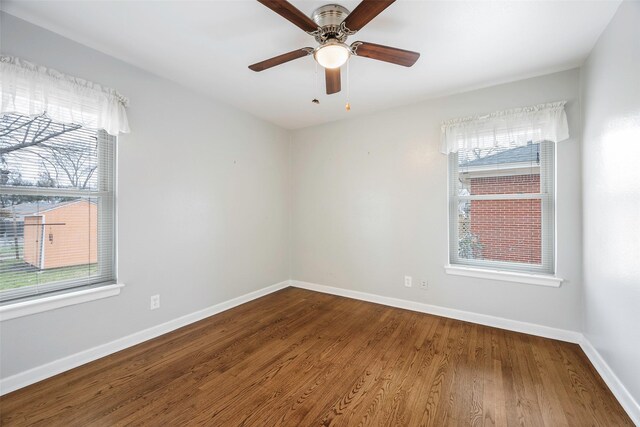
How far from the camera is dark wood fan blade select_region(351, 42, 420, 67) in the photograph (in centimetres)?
176

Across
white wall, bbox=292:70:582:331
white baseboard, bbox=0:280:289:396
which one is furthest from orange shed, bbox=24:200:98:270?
white wall, bbox=292:70:582:331

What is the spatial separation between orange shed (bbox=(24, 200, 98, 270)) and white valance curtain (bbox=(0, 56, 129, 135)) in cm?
67

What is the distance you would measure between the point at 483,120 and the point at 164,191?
338 cm

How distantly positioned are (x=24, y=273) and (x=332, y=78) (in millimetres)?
2691

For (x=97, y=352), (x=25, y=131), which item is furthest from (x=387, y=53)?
(x=97, y=352)

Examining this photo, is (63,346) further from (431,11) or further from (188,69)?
(431,11)

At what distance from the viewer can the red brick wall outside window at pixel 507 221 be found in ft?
8.83

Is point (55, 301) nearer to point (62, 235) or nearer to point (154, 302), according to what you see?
point (62, 235)

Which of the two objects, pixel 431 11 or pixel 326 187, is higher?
pixel 431 11

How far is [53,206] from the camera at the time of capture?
2029 millimetres

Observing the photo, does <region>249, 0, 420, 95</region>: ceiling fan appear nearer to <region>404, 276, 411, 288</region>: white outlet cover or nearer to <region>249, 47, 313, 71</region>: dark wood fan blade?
<region>249, 47, 313, 71</region>: dark wood fan blade

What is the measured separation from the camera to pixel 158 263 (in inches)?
103

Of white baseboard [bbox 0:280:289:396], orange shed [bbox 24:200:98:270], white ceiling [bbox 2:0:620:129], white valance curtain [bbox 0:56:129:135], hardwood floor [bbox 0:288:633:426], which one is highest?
white ceiling [bbox 2:0:620:129]

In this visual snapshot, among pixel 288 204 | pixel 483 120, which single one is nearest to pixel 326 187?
pixel 288 204
